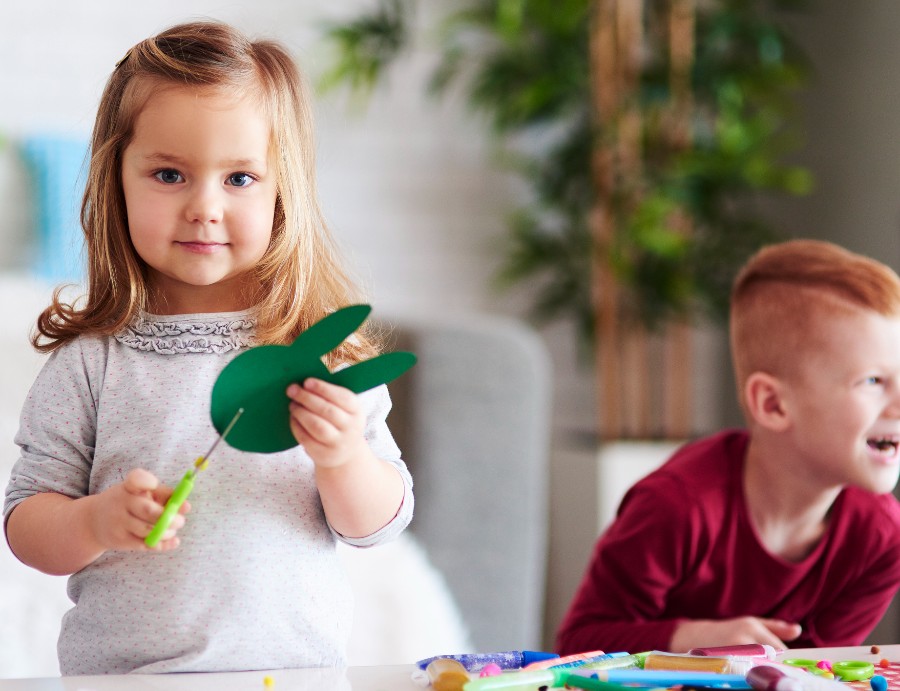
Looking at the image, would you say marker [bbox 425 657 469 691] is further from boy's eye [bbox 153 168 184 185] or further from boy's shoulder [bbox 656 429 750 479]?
boy's shoulder [bbox 656 429 750 479]

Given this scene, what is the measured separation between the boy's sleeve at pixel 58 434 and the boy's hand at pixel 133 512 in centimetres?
7

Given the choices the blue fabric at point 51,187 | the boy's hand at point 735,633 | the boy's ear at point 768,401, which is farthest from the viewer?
the blue fabric at point 51,187

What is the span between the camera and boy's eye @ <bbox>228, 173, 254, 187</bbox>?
2.20 feet

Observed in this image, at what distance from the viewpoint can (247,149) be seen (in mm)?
664

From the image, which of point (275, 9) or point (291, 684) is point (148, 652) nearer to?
point (291, 684)

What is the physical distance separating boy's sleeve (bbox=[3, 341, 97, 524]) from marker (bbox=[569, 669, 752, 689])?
322mm

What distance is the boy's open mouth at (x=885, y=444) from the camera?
2.96 feet

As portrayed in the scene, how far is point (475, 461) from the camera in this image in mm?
1700

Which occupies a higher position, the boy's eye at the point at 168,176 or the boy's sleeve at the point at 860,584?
the boy's eye at the point at 168,176

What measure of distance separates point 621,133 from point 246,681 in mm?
2150

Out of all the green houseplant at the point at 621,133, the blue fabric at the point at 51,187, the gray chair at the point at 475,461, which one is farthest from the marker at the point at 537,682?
the green houseplant at the point at 621,133

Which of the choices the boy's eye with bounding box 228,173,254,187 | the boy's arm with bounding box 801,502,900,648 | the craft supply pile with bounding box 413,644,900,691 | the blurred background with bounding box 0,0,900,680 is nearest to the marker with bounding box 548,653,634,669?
the craft supply pile with bounding box 413,644,900,691

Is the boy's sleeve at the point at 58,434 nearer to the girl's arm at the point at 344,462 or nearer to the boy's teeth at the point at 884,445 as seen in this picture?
the girl's arm at the point at 344,462

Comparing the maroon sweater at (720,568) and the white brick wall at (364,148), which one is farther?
the white brick wall at (364,148)
